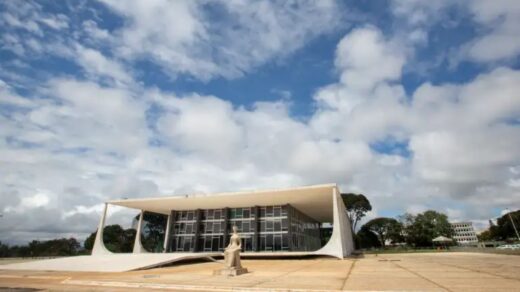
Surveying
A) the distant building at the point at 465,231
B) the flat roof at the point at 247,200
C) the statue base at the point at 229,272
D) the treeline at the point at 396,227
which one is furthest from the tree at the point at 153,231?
the distant building at the point at 465,231

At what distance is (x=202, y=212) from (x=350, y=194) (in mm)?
36172

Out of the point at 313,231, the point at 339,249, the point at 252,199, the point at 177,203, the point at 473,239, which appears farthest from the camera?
the point at 473,239

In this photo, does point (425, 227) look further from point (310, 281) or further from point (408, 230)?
point (310, 281)

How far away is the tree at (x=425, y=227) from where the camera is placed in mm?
54094

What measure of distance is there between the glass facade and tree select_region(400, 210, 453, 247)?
29982 mm

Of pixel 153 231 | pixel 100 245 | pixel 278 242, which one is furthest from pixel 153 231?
pixel 278 242

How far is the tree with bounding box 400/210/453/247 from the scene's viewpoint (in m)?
54.1

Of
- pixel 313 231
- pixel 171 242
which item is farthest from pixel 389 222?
pixel 171 242

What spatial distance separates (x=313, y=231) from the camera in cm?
4394

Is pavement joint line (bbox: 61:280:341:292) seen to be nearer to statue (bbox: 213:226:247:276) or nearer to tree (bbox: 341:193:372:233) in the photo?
statue (bbox: 213:226:247:276)

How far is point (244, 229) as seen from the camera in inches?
1238

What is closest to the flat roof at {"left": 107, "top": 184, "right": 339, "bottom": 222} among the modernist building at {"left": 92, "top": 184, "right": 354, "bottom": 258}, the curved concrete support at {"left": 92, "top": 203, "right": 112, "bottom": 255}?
the modernist building at {"left": 92, "top": 184, "right": 354, "bottom": 258}

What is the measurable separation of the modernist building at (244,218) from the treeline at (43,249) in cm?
1827

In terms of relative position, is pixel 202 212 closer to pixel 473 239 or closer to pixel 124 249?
pixel 124 249
